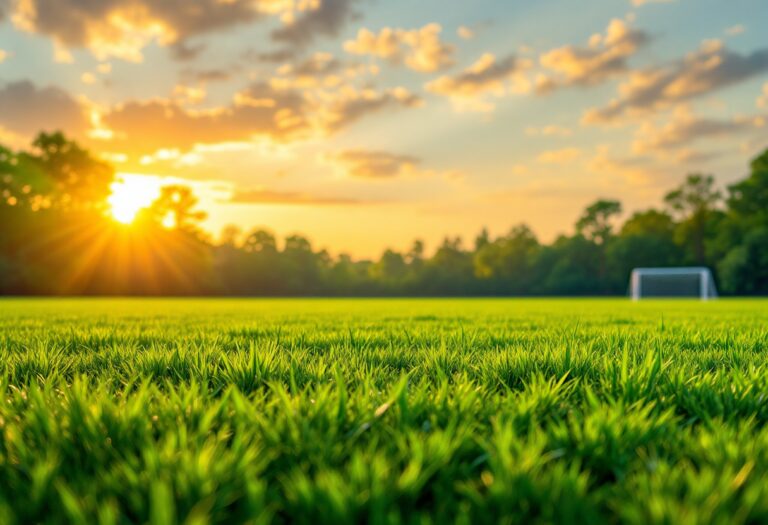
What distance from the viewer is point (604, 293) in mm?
68250

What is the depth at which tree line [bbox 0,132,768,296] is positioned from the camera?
1950 inches

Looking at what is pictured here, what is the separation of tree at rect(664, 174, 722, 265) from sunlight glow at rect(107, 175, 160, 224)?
6430 centimetres

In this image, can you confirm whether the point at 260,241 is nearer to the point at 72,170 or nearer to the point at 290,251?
the point at 290,251

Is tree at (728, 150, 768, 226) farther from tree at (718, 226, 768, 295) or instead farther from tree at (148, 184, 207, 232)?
tree at (148, 184, 207, 232)

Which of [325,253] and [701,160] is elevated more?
[701,160]

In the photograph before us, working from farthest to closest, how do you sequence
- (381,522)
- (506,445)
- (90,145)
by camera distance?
1. (90,145)
2. (506,445)
3. (381,522)

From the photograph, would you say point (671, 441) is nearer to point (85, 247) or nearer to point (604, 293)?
point (85, 247)

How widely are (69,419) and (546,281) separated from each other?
7378 cm

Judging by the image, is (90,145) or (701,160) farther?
(701,160)

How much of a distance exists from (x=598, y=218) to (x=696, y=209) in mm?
14096

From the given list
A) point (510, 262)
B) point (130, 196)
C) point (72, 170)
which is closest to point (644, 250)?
point (510, 262)

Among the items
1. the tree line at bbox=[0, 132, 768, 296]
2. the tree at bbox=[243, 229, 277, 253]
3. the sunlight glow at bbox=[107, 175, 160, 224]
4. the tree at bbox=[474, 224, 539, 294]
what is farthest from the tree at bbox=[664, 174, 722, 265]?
the sunlight glow at bbox=[107, 175, 160, 224]

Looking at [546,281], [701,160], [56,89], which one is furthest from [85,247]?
[701,160]

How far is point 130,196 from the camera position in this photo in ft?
206
